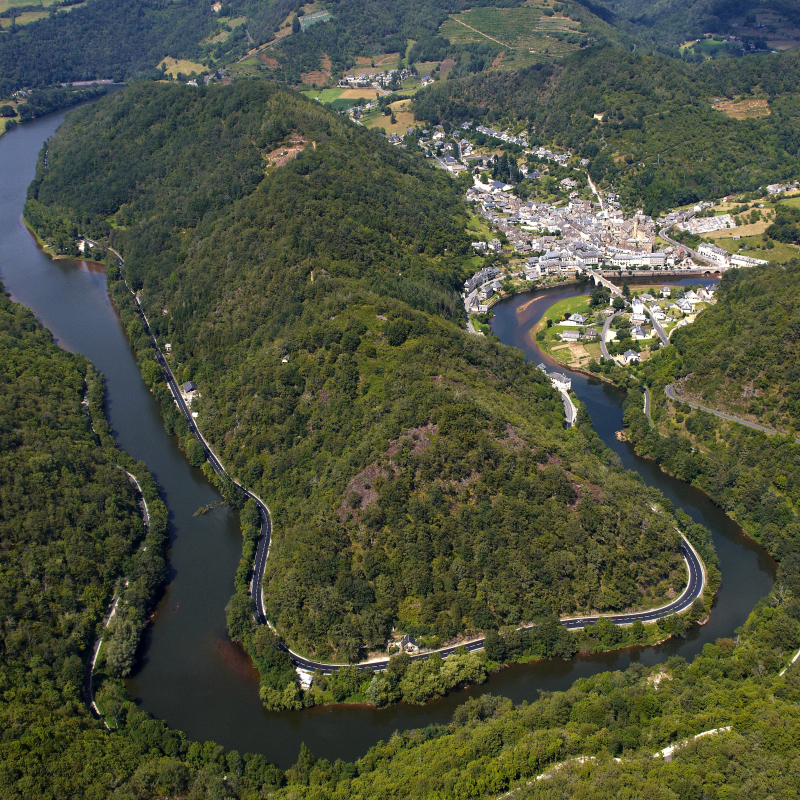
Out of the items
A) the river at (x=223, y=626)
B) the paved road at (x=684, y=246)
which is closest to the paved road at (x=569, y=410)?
the river at (x=223, y=626)

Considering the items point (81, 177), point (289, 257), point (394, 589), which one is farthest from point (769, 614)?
point (81, 177)

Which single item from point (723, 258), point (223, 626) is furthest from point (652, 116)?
point (223, 626)

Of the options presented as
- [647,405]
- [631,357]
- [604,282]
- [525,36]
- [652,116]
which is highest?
[525,36]

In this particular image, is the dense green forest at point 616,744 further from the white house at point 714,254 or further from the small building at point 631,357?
the white house at point 714,254

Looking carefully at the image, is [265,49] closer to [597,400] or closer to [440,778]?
[597,400]

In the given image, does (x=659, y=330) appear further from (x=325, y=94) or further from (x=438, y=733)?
(x=325, y=94)

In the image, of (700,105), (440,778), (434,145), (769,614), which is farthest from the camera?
(434,145)
